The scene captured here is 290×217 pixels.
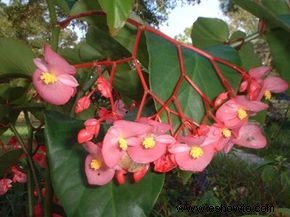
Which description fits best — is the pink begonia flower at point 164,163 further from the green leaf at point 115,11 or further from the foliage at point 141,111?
the green leaf at point 115,11

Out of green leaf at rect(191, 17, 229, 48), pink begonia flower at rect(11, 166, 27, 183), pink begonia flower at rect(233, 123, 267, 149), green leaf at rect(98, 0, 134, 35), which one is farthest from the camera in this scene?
pink begonia flower at rect(11, 166, 27, 183)

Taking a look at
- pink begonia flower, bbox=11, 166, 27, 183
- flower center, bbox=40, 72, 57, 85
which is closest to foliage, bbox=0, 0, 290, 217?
flower center, bbox=40, 72, 57, 85

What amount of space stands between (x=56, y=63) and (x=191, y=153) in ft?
0.45

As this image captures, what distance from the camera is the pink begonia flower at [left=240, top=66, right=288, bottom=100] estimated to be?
43 centimetres

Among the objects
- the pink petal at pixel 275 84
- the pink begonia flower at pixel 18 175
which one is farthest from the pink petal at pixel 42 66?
the pink begonia flower at pixel 18 175

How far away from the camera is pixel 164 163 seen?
1.33ft

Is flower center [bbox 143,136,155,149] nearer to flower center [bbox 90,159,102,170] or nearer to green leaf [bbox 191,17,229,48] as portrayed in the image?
flower center [bbox 90,159,102,170]

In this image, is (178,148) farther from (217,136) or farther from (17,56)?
(17,56)

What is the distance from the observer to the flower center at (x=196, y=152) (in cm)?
39

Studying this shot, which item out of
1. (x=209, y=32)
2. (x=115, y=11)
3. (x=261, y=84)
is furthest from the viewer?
(x=209, y=32)

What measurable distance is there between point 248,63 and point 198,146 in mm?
200

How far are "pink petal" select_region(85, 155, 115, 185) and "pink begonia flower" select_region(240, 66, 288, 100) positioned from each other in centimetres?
15

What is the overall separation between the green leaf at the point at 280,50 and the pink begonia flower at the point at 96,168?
0.22m

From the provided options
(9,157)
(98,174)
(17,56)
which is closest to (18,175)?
(9,157)
